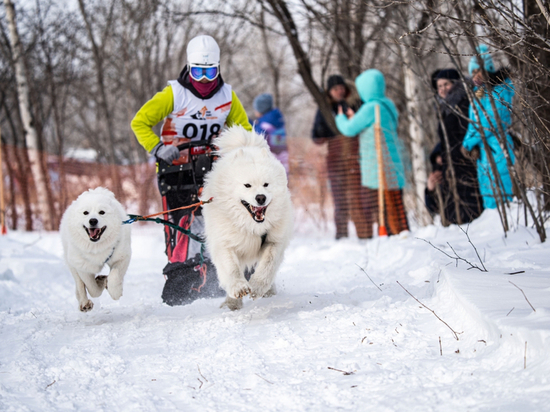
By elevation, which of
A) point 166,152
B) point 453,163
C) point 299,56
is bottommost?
point 453,163

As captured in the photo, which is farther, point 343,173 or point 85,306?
point 343,173

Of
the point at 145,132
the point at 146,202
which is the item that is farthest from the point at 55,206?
the point at 145,132

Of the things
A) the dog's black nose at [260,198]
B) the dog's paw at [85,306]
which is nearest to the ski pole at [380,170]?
the dog's black nose at [260,198]

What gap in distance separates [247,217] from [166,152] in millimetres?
972

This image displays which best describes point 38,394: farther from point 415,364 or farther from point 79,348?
point 415,364

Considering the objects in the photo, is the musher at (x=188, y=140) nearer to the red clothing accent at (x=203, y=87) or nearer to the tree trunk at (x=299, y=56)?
the red clothing accent at (x=203, y=87)

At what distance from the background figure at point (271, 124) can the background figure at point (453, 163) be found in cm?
263

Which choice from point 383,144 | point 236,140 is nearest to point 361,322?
point 236,140

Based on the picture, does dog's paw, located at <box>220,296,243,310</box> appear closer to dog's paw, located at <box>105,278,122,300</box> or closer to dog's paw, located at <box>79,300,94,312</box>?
dog's paw, located at <box>105,278,122,300</box>

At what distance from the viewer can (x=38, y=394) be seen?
214 cm

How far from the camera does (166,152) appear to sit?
13.5 feet

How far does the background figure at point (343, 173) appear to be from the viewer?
7.44 m

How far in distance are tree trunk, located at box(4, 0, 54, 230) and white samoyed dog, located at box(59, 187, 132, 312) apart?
7253mm

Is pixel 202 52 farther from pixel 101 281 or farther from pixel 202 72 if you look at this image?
pixel 101 281
